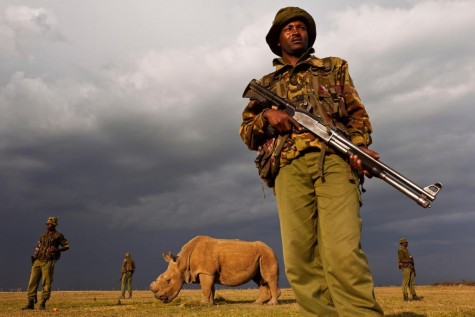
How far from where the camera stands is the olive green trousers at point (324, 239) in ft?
12.3

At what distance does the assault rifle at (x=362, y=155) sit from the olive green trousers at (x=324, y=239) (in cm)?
14

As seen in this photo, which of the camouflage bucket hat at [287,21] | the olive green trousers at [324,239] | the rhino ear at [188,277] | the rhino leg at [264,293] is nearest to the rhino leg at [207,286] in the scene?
the rhino ear at [188,277]

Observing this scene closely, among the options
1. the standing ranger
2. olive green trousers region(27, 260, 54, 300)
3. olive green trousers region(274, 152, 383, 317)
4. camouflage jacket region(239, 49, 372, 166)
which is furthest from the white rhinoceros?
olive green trousers region(274, 152, 383, 317)

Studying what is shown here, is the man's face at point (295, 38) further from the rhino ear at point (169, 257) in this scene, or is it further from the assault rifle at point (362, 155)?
the rhino ear at point (169, 257)

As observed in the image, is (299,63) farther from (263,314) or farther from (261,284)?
(261,284)

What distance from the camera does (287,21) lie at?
4605 millimetres

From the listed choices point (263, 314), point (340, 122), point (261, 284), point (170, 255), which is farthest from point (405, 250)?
point (340, 122)

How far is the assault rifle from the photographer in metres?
4.11

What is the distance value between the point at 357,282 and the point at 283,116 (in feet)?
5.40

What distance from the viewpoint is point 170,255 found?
49.9ft

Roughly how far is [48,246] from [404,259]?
48.9 feet

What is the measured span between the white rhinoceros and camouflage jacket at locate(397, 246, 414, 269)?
785 cm

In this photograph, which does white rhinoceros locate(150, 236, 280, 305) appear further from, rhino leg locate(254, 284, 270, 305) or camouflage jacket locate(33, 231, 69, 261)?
camouflage jacket locate(33, 231, 69, 261)

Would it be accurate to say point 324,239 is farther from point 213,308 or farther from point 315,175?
point 213,308
